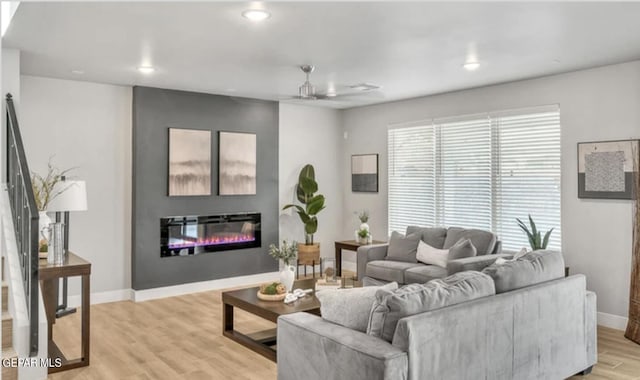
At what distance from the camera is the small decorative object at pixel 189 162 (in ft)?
20.5

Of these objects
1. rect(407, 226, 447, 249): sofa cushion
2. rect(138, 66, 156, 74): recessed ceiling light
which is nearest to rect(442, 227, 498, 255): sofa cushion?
rect(407, 226, 447, 249): sofa cushion

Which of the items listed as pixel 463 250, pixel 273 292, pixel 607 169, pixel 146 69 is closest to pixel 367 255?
pixel 463 250

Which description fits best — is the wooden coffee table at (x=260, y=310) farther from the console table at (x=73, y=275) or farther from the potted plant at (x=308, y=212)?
the potted plant at (x=308, y=212)

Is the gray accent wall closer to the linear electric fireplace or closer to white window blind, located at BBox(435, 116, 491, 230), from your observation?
the linear electric fireplace

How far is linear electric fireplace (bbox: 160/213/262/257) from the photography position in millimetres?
6293

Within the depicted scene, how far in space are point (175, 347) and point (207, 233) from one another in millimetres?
2448

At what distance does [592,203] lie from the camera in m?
5.10

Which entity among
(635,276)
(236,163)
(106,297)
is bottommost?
(106,297)

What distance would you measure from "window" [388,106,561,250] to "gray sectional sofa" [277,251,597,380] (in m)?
2.25

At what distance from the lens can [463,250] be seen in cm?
524

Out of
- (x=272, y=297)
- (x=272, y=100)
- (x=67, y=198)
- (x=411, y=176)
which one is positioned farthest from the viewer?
(x=272, y=100)

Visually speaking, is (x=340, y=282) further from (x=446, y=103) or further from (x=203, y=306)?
(x=446, y=103)

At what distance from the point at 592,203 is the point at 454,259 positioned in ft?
5.00

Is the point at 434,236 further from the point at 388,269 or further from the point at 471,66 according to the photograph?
the point at 471,66
